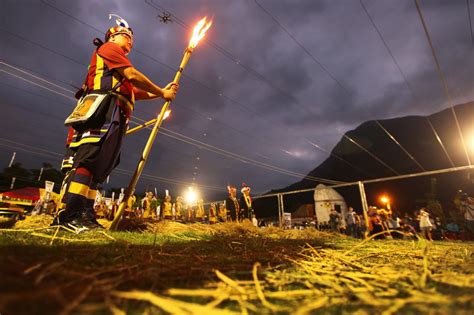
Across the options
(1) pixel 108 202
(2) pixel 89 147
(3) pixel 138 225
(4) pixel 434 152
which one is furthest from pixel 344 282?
(4) pixel 434 152

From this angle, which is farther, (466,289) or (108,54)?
(108,54)

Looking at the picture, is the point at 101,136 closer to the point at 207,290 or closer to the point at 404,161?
the point at 207,290

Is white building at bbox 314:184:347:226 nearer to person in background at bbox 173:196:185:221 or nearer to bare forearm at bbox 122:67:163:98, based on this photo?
person in background at bbox 173:196:185:221

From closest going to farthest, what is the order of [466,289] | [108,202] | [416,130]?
[466,289] < [108,202] < [416,130]

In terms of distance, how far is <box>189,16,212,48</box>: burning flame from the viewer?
337 centimetres

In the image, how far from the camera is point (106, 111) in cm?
222

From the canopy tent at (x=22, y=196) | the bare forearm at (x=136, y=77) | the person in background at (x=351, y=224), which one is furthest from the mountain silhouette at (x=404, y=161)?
the bare forearm at (x=136, y=77)

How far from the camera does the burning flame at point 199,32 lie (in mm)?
3366

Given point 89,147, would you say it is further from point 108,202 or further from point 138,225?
point 108,202

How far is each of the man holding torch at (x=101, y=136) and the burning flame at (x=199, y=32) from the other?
1.06 m

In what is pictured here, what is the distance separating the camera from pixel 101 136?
2.13 metres

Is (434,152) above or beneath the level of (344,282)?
above

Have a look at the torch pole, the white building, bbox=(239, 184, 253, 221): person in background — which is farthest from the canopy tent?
the white building

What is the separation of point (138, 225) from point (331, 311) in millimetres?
2852
